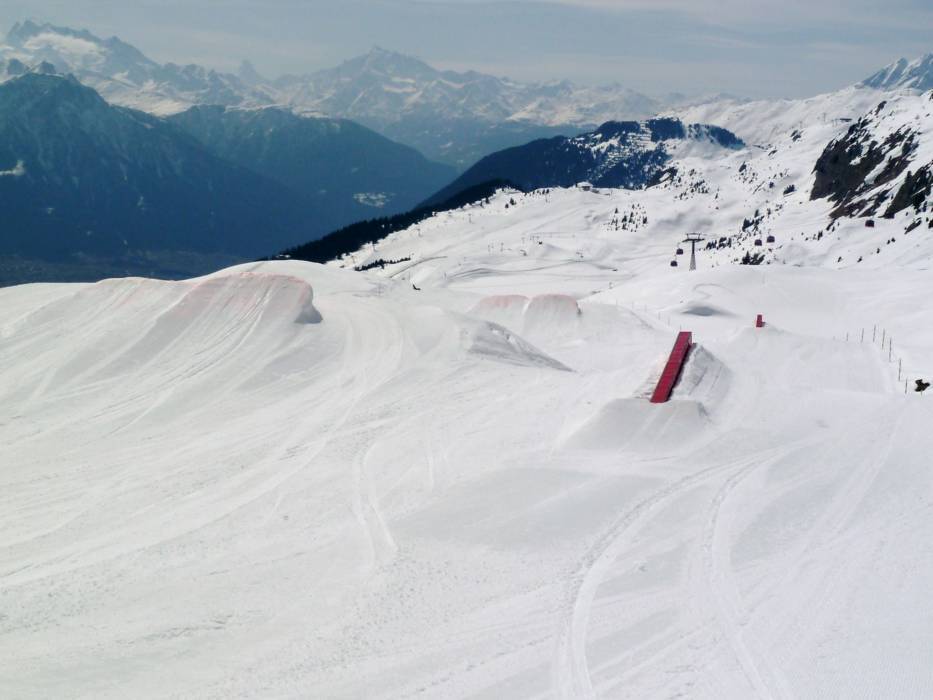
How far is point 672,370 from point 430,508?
39.5 feet

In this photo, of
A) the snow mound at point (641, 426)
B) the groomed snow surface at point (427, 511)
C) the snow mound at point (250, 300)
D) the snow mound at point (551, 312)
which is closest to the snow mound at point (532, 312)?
the snow mound at point (551, 312)

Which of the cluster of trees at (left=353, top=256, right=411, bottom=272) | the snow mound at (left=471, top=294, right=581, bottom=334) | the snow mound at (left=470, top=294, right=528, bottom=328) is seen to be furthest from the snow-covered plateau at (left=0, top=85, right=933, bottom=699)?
the cluster of trees at (left=353, top=256, right=411, bottom=272)

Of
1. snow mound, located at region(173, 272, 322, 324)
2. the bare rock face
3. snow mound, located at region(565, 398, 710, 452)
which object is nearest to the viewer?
snow mound, located at region(565, 398, 710, 452)

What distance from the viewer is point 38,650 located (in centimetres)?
1377

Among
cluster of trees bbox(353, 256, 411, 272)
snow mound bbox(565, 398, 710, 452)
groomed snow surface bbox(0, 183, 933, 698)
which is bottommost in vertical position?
cluster of trees bbox(353, 256, 411, 272)

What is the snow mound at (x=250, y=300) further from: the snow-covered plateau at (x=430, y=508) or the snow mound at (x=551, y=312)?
the snow mound at (x=551, y=312)

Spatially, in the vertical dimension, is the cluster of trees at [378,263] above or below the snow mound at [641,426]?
below

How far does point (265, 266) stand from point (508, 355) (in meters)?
28.4

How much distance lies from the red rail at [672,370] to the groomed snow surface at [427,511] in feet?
1.66

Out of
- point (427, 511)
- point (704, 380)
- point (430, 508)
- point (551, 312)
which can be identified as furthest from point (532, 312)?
point (427, 511)

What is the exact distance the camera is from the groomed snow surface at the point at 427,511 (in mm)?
13414

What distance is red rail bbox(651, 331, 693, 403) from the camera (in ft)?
82.6

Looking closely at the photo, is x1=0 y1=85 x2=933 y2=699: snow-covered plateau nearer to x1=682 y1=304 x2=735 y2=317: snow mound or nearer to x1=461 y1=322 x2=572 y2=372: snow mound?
x1=461 y1=322 x2=572 y2=372: snow mound

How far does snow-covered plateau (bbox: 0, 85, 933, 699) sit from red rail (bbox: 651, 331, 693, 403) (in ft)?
1.83
